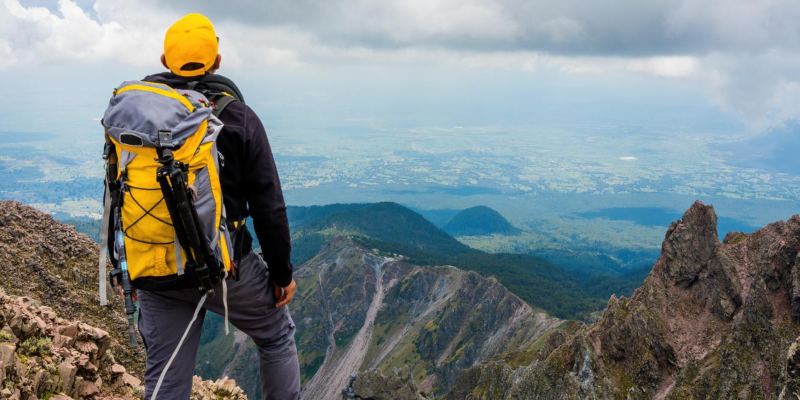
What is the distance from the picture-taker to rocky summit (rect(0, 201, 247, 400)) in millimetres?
8227

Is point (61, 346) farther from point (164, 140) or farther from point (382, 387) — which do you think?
point (382, 387)

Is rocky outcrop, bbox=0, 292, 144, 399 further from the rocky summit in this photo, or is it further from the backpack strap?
the backpack strap

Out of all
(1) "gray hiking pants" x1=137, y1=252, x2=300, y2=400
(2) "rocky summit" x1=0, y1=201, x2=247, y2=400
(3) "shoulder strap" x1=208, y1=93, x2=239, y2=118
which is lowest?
(2) "rocky summit" x1=0, y1=201, x2=247, y2=400

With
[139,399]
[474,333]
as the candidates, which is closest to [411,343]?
[474,333]

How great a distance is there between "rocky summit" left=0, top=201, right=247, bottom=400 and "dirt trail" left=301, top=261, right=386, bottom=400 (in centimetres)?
10566

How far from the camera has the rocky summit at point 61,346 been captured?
324 inches

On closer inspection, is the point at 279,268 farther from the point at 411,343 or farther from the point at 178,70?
the point at 411,343

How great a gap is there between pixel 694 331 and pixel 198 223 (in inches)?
2026

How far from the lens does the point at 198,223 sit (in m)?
6.10

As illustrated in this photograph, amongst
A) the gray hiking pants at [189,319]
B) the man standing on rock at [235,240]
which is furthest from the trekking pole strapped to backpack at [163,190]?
the gray hiking pants at [189,319]

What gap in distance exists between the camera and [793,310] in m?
38.4

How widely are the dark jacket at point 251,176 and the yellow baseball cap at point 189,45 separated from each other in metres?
0.15

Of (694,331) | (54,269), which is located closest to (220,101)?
(54,269)

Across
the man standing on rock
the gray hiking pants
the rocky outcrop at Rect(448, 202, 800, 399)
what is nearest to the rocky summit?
the gray hiking pants
